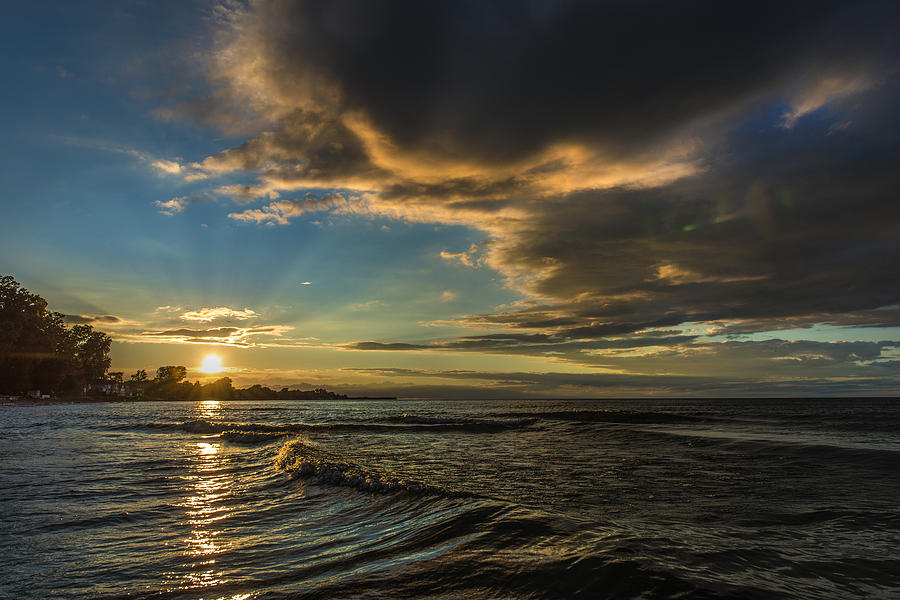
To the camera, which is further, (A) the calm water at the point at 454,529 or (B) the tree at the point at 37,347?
(B) the tree at the point at 37,347

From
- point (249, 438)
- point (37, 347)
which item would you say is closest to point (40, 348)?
point (37, 347)

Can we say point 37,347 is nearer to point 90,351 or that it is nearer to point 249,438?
point 90,351

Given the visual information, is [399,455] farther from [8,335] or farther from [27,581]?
[8,335]

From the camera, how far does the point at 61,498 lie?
9.34 metres

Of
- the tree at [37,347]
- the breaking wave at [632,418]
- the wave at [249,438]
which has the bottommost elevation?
the breaking wave at [632,418]

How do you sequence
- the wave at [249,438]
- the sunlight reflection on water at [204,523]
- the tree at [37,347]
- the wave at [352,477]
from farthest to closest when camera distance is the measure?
the tree at [37,347] < the wave at [249,438] < the wave at [352,477] < the sunlight reflection on water at [204,523]

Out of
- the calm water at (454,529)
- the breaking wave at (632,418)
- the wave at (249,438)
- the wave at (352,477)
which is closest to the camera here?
the calm water at (454,529)

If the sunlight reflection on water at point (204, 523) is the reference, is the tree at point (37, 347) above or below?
above

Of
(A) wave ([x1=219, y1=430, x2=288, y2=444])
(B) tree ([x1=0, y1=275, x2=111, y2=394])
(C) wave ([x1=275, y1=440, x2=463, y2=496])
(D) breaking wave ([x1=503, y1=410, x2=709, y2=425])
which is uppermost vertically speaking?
(B) tree ([x1=0, y1=275, x2=111, y2=394])

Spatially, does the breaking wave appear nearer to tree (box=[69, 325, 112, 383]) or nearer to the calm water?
the calm water

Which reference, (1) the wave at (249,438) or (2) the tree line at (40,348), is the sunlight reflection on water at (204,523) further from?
(2) the tree line at (40,348)

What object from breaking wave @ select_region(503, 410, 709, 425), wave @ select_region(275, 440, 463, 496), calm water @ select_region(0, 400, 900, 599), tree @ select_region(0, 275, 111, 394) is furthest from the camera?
tree @ select_region(0, 275, 111, 394)

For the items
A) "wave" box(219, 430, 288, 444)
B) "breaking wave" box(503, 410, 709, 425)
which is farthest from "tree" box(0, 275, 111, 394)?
"breaking wave" box(503, 410, 709, 425)

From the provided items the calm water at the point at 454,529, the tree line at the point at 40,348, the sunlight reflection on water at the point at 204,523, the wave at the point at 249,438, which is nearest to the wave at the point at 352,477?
the calm water at the point at 454,529
